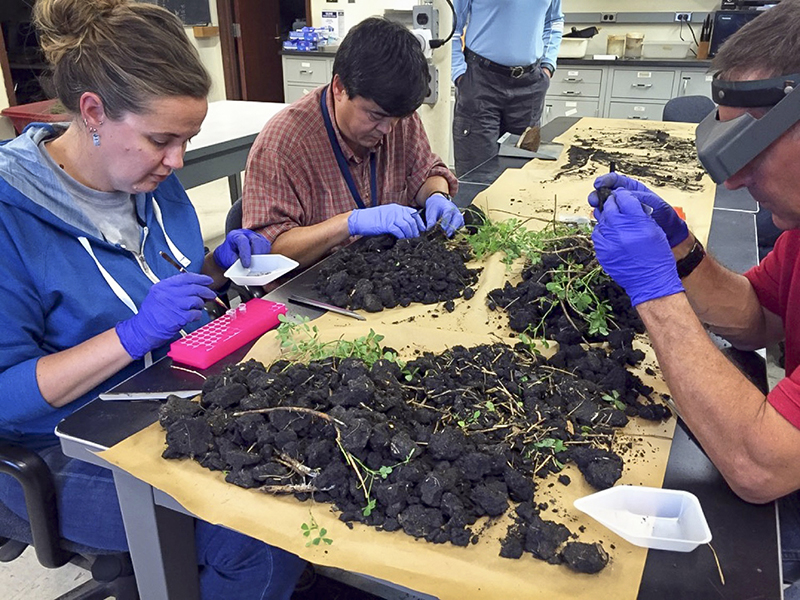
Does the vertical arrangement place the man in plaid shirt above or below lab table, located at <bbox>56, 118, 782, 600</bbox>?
above

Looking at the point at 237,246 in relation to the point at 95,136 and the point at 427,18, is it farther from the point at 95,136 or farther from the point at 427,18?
the point at 427,18

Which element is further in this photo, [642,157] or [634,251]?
[642,157]

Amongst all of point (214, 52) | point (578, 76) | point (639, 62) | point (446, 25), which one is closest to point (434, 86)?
point (446, 25)

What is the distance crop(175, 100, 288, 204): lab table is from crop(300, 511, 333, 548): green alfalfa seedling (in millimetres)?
2242

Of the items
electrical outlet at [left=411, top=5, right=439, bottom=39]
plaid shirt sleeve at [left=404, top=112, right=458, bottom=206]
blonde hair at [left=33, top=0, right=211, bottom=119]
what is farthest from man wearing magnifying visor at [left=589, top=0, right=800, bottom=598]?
electrical outlet at [left=411, top=5, right=439, bottom=39]

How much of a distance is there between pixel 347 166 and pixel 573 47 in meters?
3.85

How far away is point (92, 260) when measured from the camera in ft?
4.42

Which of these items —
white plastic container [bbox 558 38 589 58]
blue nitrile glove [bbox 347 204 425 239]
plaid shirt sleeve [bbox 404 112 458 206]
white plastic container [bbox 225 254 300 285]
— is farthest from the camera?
white plastic container [bbox 558 38 589 58]

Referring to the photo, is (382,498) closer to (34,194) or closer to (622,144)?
(34,194)

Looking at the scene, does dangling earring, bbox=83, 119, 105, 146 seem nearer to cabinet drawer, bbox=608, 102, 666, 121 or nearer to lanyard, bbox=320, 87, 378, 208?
lanyard, bbox=320, 87, 378, 208

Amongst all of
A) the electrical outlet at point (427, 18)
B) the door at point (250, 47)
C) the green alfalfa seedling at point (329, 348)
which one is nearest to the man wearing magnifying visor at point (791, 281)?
the green alfalfa seedling at point (329, 348)

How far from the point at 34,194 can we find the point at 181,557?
0.76 meters

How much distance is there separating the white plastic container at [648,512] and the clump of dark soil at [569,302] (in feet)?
1.51

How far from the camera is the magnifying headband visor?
958 mm
